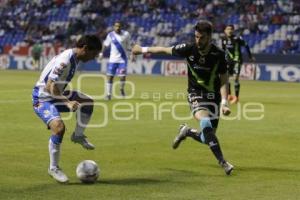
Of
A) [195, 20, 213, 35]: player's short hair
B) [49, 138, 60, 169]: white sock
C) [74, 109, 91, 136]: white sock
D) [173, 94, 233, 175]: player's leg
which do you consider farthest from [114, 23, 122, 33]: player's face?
[49, 138, 60, 169]: white sock

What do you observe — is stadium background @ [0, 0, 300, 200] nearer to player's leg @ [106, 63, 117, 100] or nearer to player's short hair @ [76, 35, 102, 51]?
player's leg @ [106, 63, 117, 100]

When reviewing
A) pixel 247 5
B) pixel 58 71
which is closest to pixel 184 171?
pixel 58 71

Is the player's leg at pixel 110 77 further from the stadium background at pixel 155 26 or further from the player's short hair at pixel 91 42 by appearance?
the stadium background at pixel 155 26

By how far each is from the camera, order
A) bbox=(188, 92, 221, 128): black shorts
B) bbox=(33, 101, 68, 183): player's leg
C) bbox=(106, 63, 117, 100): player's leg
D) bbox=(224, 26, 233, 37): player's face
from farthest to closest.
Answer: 1. bbox=(106, 63, 117, 100): player's leg
2. bbox=(224, 26, 233, 37): player's face
3. bbox=(188, 92, 221, 128): black shorts
4. bbox=(33, 101, 68, 183): player's leg

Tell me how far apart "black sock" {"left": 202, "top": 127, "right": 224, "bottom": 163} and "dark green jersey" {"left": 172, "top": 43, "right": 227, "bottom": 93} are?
795 mm

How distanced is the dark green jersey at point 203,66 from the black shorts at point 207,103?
77 mm

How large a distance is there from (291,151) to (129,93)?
1370 cm

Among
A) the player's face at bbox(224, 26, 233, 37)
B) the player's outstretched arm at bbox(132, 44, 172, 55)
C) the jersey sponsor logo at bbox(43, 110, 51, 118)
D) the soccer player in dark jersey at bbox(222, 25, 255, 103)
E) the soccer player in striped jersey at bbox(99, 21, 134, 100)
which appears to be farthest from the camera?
the soccer player in striped jersey at bbox(99, 21, 134, 100)

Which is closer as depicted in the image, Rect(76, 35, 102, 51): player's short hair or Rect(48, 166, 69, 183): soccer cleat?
Rect(48, 166, 69, 183): soccer cleat

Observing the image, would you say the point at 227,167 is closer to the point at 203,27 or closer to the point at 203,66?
the point at 203,66

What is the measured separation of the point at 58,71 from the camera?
9117mm

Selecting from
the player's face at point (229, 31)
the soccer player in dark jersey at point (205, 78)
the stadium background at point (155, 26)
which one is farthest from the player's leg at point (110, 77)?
the stadium background at point (155, 26)

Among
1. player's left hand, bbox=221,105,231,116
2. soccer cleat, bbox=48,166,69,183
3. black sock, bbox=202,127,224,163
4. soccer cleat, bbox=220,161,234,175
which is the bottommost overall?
soccer cleat, bbox=220,161,234,175

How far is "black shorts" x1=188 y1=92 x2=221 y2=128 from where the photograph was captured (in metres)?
10.3
